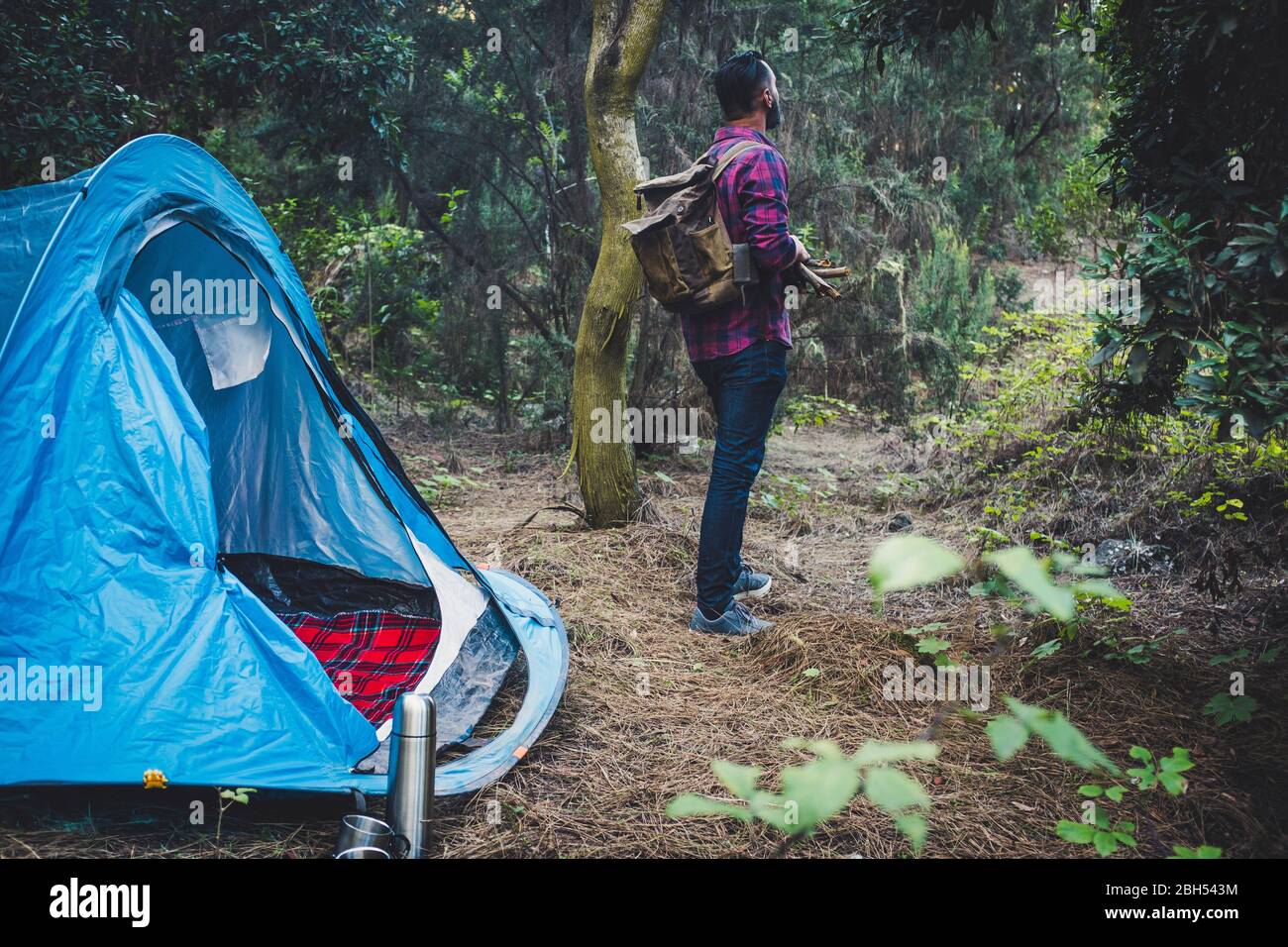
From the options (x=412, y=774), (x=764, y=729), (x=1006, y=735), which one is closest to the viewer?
(x=1006, y=735)

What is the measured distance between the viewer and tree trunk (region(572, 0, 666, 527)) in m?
4.26

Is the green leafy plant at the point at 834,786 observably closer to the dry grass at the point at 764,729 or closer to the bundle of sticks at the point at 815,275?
the dry grass at the point at 764,729

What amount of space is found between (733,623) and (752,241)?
138cm

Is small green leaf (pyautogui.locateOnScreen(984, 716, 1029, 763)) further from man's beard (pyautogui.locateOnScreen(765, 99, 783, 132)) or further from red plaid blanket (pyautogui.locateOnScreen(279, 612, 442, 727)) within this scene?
man's beard (pyautogui.locateOnScreen(765, 99, 783, 132))

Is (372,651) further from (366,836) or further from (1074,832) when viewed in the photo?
(1074,832)

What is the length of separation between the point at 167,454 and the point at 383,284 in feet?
18.6

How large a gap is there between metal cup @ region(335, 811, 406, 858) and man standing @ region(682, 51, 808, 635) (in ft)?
5.41

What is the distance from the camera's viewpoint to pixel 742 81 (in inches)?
130

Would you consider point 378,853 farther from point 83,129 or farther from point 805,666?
point 83,129

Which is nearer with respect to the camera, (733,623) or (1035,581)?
(1035,581)

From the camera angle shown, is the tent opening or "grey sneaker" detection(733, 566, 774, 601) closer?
the tent opening

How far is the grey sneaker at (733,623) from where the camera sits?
3498 millimetres

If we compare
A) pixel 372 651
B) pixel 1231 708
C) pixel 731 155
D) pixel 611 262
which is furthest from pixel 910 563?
pixel 611 262

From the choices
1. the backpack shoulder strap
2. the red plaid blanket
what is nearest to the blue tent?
the red plaid blanket
